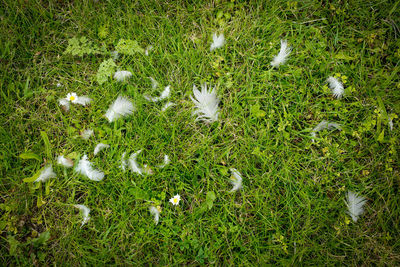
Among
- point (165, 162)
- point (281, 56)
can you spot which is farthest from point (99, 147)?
point (281, 56)

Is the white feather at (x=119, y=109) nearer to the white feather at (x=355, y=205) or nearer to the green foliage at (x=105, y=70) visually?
the green foliage at (x=105, y=70)

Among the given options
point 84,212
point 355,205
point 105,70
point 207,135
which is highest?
point 105,70

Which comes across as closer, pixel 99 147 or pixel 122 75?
pixel 99 147

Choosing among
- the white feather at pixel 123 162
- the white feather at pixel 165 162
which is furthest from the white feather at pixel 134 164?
the white feather at pixel 165 162

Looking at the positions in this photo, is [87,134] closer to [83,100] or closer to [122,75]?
[83,100]

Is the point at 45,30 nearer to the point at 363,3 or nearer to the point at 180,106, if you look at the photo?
the point at 180,106
